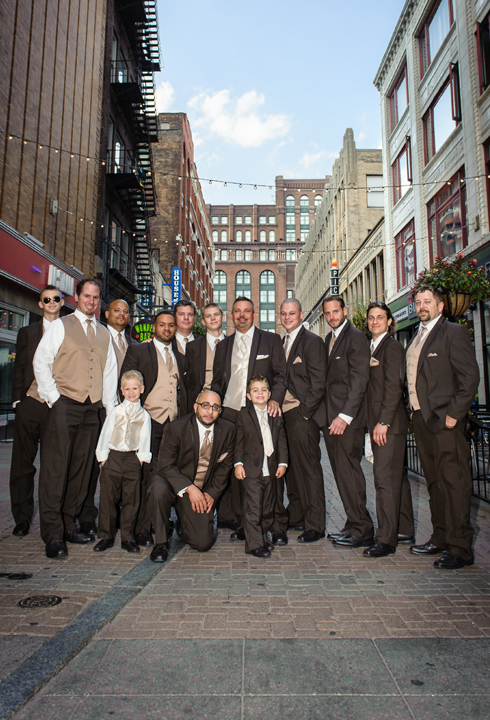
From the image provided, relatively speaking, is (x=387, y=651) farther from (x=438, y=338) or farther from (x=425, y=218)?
(x=425, y=218)

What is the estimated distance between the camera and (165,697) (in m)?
2.35

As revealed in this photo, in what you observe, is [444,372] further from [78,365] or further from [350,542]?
[78,365]

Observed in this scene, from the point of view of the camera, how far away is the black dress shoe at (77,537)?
485 cm

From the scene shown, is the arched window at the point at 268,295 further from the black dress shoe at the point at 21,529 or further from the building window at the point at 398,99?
the black dress shoe at the point at 21,529

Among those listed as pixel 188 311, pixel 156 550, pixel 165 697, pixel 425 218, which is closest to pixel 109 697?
pixel 165 697

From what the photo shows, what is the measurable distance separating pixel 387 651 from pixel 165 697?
1212 millimetres

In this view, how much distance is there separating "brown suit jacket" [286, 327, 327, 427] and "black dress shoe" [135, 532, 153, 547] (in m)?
1.94

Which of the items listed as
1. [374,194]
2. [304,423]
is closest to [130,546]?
[304,423]

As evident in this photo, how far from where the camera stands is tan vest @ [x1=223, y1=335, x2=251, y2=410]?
17.7 feet

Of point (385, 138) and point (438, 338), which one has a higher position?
point (385, 138)

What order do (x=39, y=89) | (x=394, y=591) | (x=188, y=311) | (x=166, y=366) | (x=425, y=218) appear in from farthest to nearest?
(x=425, y=218)
(x=39, y=89)
(x=188, y=311)
(x=166, y=366)
(x=394, y=591)

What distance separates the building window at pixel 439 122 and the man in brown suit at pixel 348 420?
15707mm

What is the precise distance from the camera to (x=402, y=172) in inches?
938

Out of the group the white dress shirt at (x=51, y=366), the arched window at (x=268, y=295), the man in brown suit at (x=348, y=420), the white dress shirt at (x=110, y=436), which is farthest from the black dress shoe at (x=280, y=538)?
the arched window at (x=268, y=295)
